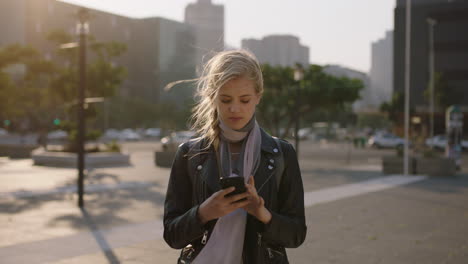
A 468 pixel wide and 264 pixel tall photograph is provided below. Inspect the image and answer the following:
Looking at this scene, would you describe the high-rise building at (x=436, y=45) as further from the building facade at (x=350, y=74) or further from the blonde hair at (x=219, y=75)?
the blonde hair at (x=219, y=75)

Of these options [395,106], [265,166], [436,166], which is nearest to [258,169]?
[265,166]

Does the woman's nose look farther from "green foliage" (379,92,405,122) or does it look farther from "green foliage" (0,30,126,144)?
"green foliage" (379,92,405,122)

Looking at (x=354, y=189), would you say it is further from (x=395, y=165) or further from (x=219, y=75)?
(x=219, y=75)

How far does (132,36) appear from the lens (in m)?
112

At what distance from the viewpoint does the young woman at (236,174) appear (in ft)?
7.03

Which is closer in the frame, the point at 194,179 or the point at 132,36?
the point at 194,179

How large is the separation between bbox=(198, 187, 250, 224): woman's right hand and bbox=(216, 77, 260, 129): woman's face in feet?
1.26

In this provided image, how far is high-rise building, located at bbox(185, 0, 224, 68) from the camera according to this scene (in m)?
2.68

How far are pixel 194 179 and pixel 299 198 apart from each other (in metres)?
0.47

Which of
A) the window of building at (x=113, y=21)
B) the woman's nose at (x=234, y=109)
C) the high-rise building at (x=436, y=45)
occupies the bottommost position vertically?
the woman's nose at (x=234, y=109)

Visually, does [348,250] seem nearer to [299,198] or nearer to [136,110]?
[299,198]

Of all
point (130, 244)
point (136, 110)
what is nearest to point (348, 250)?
point (130, 244)

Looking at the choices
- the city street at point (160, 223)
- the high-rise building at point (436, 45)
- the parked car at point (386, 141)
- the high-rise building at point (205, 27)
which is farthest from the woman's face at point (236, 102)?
the high-rise building at point (436, 45)

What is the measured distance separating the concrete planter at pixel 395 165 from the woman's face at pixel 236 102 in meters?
17.1
